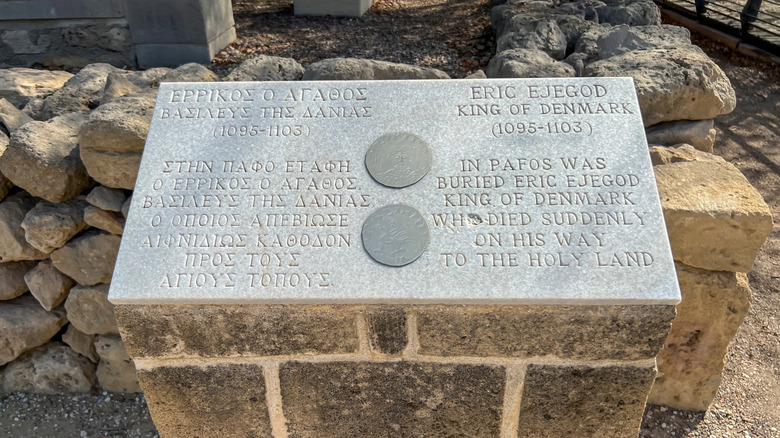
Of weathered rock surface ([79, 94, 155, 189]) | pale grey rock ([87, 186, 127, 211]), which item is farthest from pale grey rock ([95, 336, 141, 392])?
weathered rock surface ([79, 94, 155, 189])

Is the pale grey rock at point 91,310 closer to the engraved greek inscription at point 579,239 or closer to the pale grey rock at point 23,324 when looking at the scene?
the pale grey rock at point 23,324

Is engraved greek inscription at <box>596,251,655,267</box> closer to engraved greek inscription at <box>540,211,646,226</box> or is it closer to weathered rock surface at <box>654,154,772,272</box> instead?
engraved greek inscription at <box>540,211,646,226</box>

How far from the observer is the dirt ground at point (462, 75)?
272 centimetres

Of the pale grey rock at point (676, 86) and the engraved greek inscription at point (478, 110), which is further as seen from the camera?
the pale grey rock at point (676, 86)

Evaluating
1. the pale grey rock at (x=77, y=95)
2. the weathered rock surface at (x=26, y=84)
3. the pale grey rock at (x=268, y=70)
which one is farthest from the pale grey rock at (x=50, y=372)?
the pale grey rock at (x=268, y=70)

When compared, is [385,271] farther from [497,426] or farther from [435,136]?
[497,426]

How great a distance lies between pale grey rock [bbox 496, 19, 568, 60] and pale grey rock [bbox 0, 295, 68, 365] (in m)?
3.07

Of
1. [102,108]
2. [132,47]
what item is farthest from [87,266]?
[132,47]

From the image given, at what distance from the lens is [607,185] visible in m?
1.92

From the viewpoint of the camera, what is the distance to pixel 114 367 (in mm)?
2904

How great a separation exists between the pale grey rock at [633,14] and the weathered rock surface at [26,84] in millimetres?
3878

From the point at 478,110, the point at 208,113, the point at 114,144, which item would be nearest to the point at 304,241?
the point at 208,113

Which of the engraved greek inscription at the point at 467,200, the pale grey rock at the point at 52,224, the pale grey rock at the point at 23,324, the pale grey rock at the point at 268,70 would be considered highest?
the engraved greek inscription at the point at 467,200

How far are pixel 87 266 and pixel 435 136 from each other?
69.8 inches
